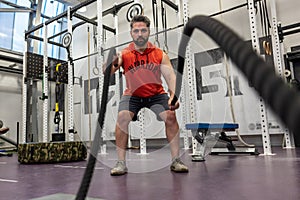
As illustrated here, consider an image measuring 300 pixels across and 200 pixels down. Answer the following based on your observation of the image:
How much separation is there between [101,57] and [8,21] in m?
4.05

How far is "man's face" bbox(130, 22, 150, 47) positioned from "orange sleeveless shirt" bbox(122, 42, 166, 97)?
7cm

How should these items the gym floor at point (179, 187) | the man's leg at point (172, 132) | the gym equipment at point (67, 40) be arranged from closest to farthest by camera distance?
the gym floor at point (179, 187) → the man's leg at point (172, 132) → the gym equipment at point (67, 40)

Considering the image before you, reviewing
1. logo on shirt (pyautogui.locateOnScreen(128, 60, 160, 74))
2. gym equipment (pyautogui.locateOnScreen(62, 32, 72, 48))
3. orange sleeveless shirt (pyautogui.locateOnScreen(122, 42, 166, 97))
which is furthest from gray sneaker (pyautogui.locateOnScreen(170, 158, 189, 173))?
gym equipment (pyautogui.locateOnScreen(62, 32, 72, 48))

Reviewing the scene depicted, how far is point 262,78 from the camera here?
0.28 m

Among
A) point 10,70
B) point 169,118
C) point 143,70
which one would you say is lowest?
point 169,118

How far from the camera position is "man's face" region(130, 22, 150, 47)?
6.35 feet

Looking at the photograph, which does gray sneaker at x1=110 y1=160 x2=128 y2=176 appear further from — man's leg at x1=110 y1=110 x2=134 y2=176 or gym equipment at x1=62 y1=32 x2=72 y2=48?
gym equipment at x1=62 y1=32 x2=72 y2=48

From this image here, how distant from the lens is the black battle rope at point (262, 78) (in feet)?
0.77

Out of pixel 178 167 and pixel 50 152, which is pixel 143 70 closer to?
pixel 178 167

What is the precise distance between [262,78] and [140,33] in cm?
175

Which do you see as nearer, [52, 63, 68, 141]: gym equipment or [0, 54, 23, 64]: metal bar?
[52, 63, 68, 141]: gym equipment

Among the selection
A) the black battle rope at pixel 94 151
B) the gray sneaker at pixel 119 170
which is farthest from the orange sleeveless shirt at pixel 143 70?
the black battle rope at pixel 94 151

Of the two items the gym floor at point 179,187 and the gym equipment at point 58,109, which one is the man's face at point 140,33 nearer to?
the gym floor at point 179,187

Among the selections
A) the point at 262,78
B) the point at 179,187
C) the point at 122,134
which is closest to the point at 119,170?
the point at 122,134
